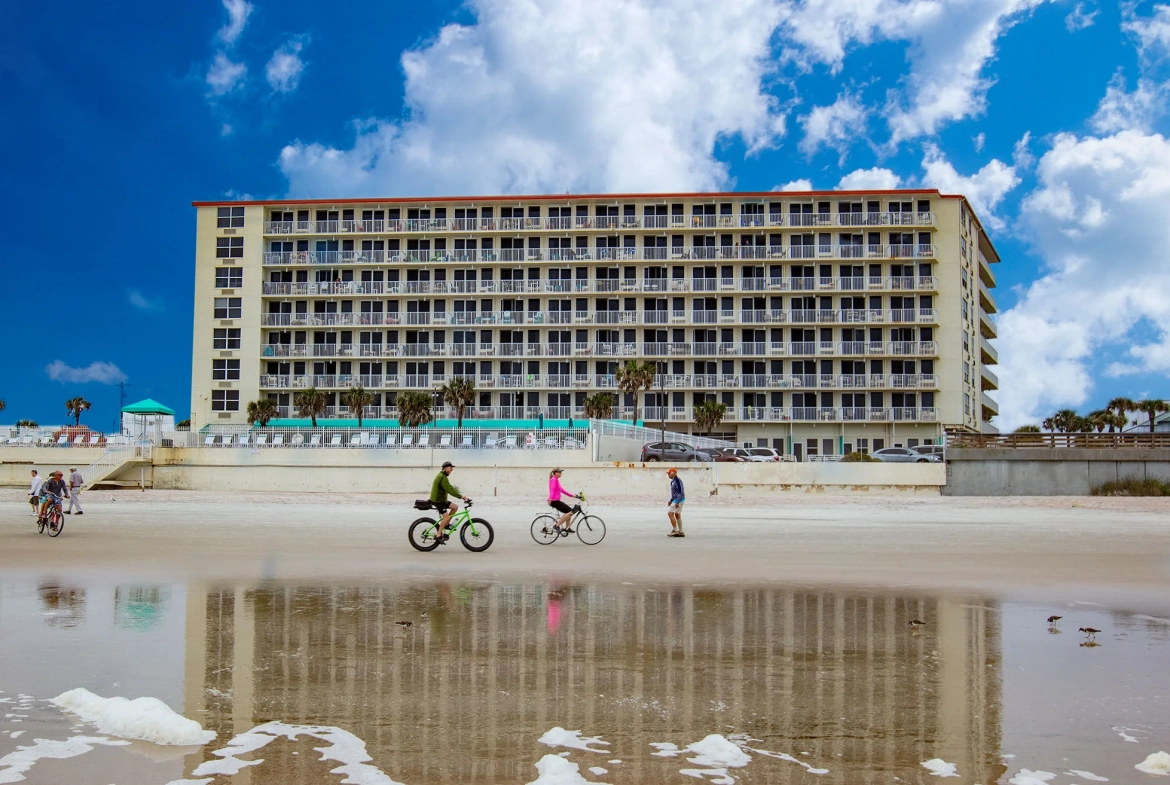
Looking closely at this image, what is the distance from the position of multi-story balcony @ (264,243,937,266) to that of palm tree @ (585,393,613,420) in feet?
38.1

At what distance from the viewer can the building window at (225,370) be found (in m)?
75.9

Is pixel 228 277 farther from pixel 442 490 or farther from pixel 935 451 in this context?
pixel 442 490

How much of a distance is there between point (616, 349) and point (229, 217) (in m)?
32.8

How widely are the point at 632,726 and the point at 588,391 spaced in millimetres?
67436

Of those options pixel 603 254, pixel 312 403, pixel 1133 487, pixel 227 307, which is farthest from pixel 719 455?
pixel 227 307

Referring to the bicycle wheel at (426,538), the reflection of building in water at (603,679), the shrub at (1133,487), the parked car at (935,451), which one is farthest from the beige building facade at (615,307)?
the reflection of building in water at (603,679)

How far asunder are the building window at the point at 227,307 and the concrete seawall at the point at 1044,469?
55557 mm

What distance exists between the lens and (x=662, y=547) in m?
19.8

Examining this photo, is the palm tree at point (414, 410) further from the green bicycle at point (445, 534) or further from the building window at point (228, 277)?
the green bicycle at point (445, 534)

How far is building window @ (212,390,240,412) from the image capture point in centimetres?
7556

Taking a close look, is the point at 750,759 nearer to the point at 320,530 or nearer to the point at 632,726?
the point at 632,726

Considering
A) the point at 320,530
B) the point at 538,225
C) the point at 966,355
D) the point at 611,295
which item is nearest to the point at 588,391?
the point at 611,295

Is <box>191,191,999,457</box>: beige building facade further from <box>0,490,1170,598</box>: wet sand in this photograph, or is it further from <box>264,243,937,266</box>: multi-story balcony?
<box>0,490,1170,598</box>: wet sand

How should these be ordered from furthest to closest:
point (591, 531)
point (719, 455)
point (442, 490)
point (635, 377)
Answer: point (635, 377) → point (719, 455) → point (591, 531) → point (442, 490)
